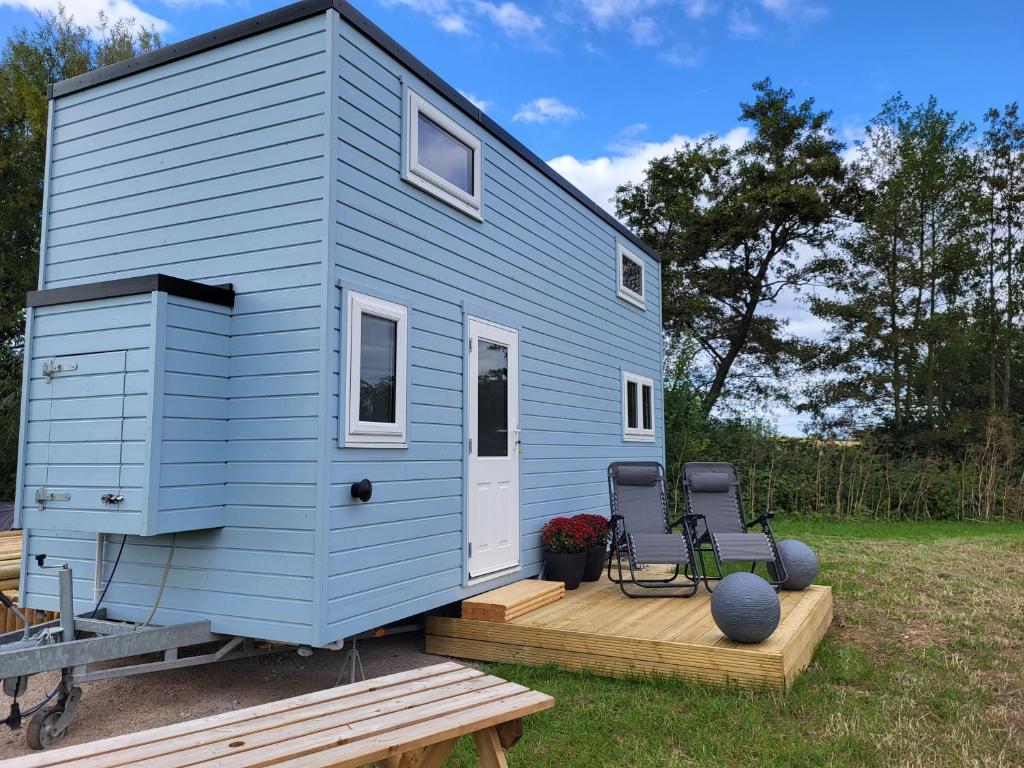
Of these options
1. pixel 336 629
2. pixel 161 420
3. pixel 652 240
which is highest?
pixel 652 240

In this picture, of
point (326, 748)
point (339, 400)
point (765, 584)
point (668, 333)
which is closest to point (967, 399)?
point (668, 333)

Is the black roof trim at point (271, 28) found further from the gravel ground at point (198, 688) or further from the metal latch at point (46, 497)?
the gravel ground at point (198, 688)

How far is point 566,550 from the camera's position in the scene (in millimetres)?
5848

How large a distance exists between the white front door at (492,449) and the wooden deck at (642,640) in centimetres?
54

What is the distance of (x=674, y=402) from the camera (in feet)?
42.8

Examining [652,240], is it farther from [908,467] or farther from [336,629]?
[336,629]

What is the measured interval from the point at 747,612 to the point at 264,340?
3029 millimetres

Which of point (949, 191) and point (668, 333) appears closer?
point (949, 191)

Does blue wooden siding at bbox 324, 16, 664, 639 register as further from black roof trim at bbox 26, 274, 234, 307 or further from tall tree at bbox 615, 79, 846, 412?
tall tree at bbox 615, 79, 846, 412

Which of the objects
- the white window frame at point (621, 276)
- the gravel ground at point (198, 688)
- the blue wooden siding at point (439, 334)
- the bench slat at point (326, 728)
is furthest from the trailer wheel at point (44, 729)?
the white window frame at point (621, 276)

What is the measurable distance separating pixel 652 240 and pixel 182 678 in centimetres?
1596

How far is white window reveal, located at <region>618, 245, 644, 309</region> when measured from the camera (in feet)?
27.2

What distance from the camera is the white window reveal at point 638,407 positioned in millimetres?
8242

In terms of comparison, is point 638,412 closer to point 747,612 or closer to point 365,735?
point 747,612
